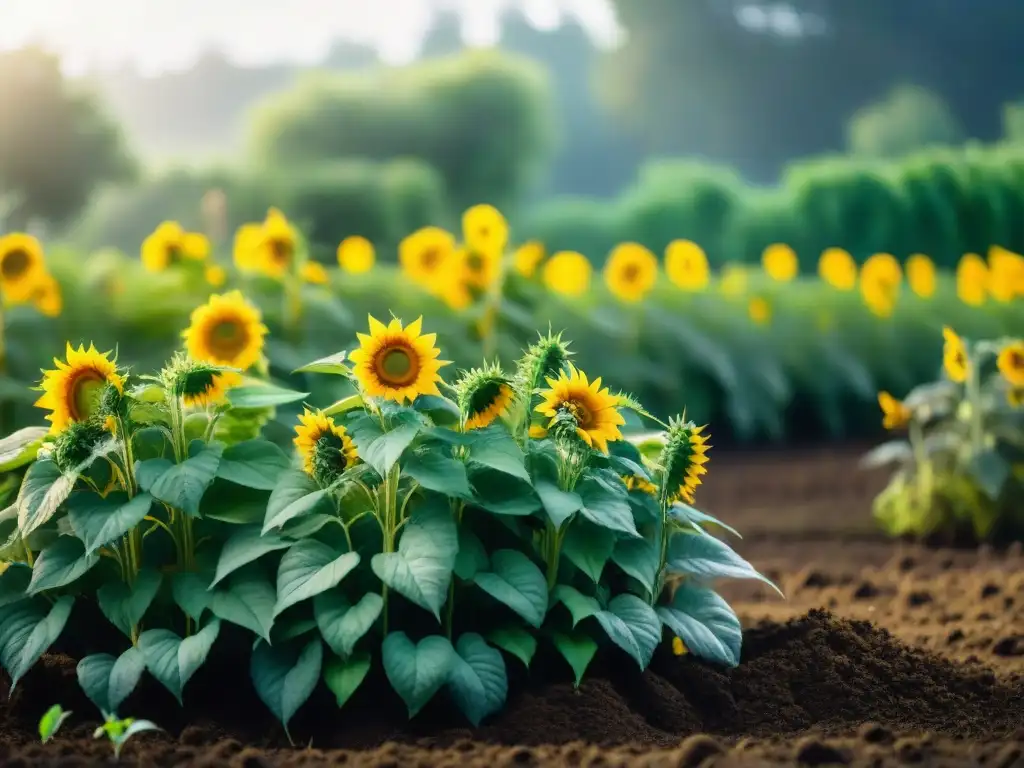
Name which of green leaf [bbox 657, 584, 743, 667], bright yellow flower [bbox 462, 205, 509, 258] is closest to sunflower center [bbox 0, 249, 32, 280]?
bright yellow flower [bbox 462, 205, 509, 258]

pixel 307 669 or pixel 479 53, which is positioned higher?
pixel 479 53

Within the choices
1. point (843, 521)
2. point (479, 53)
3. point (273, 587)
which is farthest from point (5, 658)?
point (479, 53)

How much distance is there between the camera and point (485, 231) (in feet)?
13.4

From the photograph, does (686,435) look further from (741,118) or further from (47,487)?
(741,118)

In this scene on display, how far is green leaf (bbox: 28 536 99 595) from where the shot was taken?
1780 millimetres

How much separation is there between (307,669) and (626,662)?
530mm

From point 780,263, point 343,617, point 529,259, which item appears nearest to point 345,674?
point 343,617

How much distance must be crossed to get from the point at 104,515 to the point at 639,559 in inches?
32.9

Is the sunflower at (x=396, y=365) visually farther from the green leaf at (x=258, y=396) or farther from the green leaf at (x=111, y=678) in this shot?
the green leaf at (x=111, y=678)

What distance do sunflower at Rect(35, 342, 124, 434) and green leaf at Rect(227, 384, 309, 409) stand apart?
0.62ft

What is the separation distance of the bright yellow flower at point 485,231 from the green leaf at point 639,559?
226 centimetres

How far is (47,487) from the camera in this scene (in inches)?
70.7

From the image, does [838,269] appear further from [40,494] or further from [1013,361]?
[40,494]

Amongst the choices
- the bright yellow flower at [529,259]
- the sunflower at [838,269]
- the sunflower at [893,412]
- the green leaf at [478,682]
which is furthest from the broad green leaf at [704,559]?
the sunflower at [838,269]
